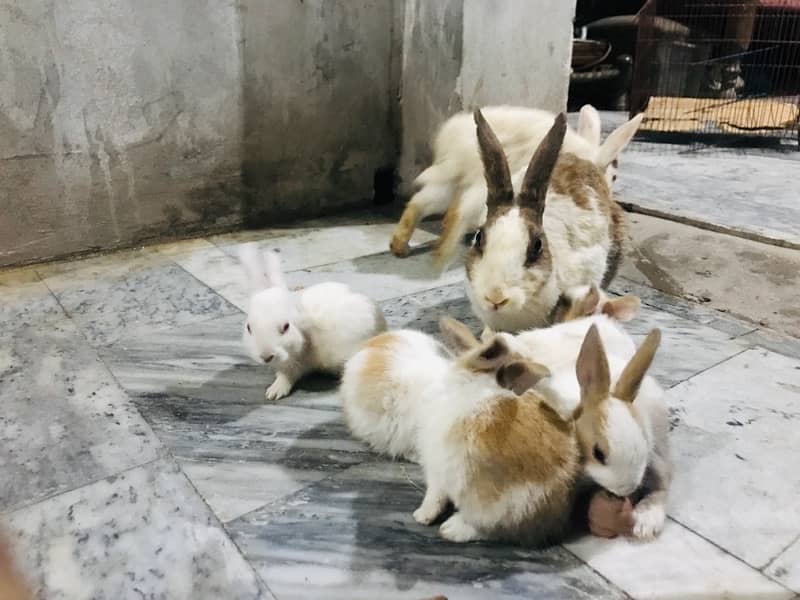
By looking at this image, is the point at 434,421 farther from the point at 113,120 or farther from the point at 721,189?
the point at 721,189

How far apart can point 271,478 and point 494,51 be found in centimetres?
231

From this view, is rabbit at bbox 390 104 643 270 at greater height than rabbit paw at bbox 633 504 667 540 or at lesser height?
greater

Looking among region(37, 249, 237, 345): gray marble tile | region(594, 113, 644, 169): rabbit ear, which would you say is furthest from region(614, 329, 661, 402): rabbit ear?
region(37, 249, 237, 345): gray marble tile

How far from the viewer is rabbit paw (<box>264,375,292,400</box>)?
195 cm

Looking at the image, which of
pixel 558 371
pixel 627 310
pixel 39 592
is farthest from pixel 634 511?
pixel 39 592

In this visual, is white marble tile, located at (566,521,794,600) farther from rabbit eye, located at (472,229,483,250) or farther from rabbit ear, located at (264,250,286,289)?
rabbit ear, located at (264,250,286,289)

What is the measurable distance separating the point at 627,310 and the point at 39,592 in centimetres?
151

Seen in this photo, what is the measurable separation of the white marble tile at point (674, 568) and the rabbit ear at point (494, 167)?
962 mm

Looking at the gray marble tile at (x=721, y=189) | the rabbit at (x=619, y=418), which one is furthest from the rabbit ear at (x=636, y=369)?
the gray marble tile at (x=721, y=189)

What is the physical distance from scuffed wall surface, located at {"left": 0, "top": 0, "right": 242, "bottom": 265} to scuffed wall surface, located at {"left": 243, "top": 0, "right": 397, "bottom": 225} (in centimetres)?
11

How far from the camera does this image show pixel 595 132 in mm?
2617

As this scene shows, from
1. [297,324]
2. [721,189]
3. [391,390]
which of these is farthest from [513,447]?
[721,189]

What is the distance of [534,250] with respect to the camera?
6.21 ft

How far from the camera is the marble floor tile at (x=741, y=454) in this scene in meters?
1.44
